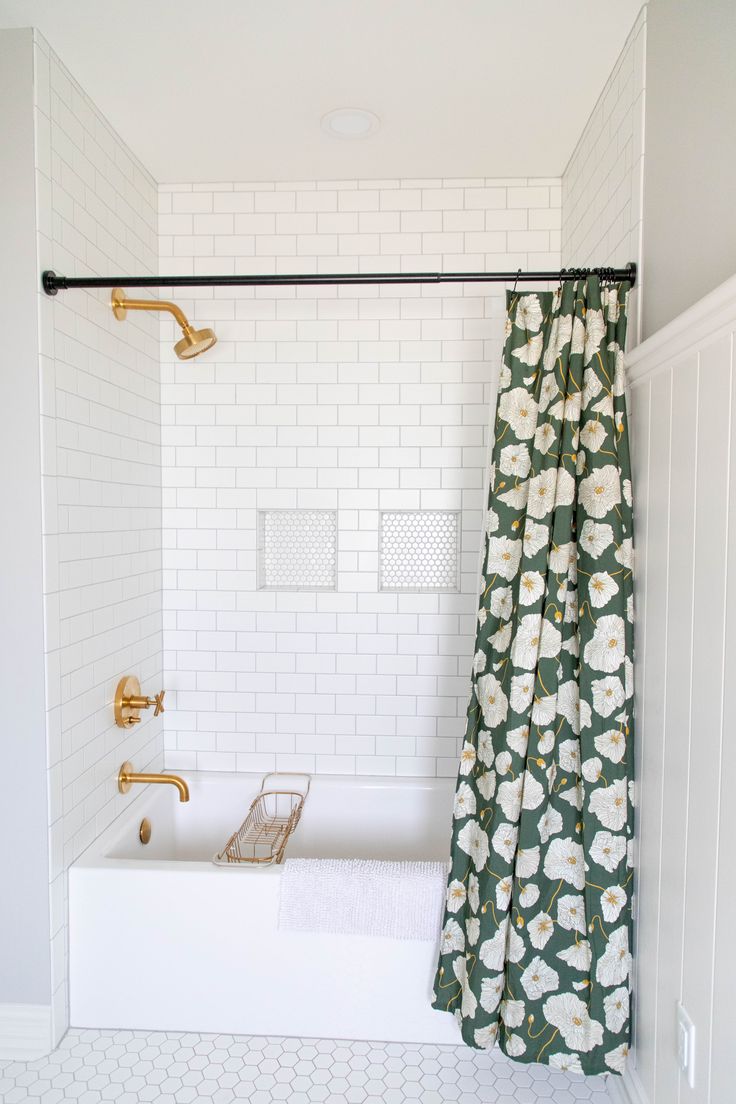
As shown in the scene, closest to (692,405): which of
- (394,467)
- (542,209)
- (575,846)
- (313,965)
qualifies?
(575,846)

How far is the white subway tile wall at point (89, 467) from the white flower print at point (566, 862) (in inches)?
51.3

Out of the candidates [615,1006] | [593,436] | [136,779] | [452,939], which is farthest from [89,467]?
[615,1006]

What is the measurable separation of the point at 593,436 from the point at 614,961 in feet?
4.05

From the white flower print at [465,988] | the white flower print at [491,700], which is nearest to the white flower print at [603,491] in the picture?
the white flower print at [491,700]

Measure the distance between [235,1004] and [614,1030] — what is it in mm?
1016

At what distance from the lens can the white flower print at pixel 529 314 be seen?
179 centimetres

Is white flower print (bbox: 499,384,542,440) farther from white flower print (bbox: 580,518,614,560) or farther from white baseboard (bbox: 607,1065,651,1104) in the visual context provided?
white baseboard (bbox: 607,1065,651,1104)

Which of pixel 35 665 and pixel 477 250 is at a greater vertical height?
pixel 477 250

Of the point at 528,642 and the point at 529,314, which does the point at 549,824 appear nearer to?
the point at 528,642

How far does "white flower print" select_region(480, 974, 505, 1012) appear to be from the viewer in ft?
5.61

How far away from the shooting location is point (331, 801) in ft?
8.67

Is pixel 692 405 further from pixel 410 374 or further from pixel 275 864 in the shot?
pixel 275 864

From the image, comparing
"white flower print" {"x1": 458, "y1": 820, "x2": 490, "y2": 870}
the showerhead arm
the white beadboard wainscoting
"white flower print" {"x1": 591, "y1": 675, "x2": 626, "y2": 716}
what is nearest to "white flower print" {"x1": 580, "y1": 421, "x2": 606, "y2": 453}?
the white beadboard wainscoting

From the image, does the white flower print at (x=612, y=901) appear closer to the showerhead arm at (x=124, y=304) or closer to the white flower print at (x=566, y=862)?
the white flower print at (x=566, y=862)
